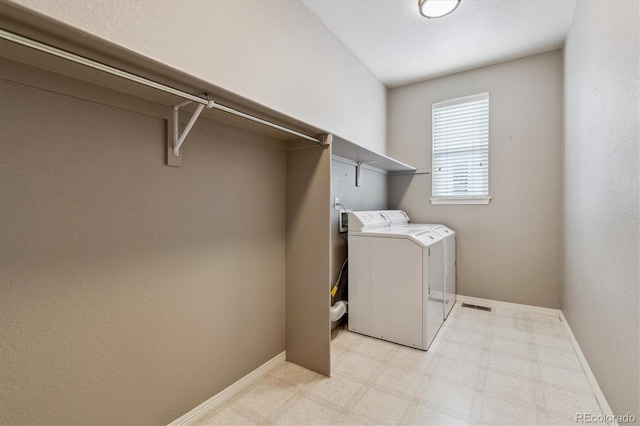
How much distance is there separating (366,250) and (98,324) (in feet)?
6.36

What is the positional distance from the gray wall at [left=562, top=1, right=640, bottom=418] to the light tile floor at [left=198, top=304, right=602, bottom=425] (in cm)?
26

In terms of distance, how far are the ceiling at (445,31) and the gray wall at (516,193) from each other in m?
0.24

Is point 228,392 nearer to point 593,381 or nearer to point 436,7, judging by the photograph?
point 593,381

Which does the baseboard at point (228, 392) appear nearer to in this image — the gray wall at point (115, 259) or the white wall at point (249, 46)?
the gray wall at point (115, 259)

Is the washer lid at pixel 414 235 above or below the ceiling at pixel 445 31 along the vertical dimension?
below

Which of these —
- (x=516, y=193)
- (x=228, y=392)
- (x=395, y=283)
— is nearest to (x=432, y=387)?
(x=395, y=283)

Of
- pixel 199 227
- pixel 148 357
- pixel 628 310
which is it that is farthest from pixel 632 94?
pixel 148 357

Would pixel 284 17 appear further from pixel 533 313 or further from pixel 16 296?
pixel 533 313

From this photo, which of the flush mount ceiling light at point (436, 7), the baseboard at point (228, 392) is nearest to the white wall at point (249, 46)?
the flush mount ceiling light at point (436, 7)

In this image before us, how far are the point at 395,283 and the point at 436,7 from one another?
224 centimetres

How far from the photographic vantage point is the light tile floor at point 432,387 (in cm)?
156

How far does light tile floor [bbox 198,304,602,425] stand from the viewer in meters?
1.56

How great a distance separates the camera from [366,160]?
9.62 feet

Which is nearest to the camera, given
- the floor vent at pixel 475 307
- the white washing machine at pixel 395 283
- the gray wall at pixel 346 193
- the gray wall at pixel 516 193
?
the white washing machine at pixel 395 283
